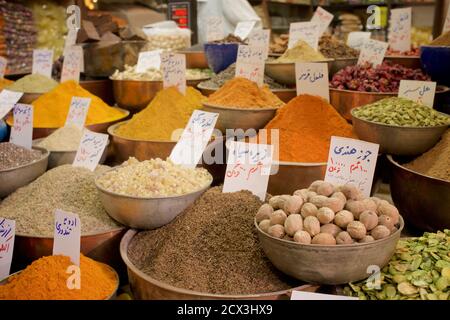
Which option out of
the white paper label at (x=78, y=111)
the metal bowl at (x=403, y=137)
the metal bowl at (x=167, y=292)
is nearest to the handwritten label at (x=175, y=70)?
the white paper label at (x=78, y=111)

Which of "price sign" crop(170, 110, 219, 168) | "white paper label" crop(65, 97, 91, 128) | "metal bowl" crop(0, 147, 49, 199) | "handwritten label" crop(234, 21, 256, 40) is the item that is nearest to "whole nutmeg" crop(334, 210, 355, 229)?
"price sign" crop(170, 110, 219, 168)

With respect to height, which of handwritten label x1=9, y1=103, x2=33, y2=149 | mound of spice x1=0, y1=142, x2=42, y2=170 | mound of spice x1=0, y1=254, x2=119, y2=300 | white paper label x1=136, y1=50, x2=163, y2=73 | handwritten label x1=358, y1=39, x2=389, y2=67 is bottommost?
mound of spice x1=0, y1=254, x2=119, y2=300

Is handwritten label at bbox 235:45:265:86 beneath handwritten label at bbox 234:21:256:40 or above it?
beneath

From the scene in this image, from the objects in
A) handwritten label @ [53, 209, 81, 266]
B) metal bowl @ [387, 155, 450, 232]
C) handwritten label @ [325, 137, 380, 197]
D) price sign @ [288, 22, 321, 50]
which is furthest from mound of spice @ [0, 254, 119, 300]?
price sign @ [288, 22, 321, 50]

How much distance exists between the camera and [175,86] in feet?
6.82

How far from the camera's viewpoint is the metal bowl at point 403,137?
1.48 m

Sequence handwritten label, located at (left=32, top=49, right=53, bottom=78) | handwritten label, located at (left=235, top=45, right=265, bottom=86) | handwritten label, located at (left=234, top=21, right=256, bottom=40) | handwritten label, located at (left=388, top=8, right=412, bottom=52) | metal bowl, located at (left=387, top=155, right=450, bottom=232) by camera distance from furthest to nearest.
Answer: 1. handwritten label, located at (left=234, top=21, right=256, bottom=40)
2. handwritten label, located at (left=32, top=49, right=53, bottom=78)
3. handwritten label, located at (left=388, top=8, right=412, bottom=52)
4. handwritten label, located at (left=235, top=45, right=265, bottom=86)
5. metal bowl, located at (left=387, top=155, right=450, bottom=232)

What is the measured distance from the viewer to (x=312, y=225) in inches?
40.3

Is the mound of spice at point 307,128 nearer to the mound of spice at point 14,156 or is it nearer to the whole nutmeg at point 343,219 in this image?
the whole nutmeg at point 343,219

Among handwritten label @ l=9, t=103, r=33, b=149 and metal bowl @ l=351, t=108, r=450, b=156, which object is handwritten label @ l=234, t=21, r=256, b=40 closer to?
handwritten label @ l=9, t=103, r=33, b=149

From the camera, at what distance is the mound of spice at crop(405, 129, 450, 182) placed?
136cm

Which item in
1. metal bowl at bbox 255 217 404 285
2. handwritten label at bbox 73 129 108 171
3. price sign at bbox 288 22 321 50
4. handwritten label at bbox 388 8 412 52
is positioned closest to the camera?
metal bowl at bbox 255 217 404 285

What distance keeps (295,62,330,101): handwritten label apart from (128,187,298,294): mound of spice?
2.09ft

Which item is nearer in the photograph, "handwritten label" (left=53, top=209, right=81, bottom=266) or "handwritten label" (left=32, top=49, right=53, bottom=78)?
"handwritten label" (left=53, top=209, right=81, bottom=266)
